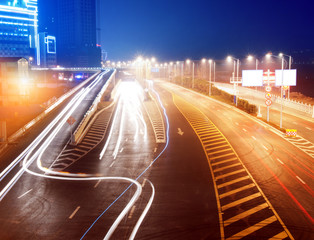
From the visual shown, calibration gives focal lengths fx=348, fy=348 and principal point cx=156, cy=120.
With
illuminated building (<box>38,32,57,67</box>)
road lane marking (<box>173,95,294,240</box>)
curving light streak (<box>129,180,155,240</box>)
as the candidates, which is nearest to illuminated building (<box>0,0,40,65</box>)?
illuminated building (<box>38,32,57,67</box>)

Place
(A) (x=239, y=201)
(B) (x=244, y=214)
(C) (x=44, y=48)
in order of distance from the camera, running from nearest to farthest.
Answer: (B) (x=244, y=214) < (A) (x=239, y=201) < (C) (x=44, y=48)

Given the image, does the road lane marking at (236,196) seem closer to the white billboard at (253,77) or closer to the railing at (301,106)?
the white billboard at (253,77)

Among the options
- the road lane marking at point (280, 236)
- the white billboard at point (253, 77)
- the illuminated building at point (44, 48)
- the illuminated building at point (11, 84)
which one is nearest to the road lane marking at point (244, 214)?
the road lane marking at point (280, 236)

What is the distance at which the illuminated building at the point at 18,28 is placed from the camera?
160 meters

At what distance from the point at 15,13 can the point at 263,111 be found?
471 feet

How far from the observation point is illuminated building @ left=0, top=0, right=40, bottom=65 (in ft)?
523

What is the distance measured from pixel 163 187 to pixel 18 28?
164 metres

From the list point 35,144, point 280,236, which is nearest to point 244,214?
point 280,236

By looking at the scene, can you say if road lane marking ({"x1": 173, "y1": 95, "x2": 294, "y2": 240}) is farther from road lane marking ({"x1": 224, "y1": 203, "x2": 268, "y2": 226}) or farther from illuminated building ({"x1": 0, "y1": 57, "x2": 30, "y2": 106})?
illuminated building ({"x1": 0, "y1": 57, "x2": 30, "y2": 106})

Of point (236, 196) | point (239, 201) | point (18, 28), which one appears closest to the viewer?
point (239, 201)

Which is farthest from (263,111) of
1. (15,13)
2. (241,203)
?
(15,13)

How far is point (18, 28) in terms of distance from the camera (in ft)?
541

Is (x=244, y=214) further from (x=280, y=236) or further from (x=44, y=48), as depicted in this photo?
(x=44, y=48)

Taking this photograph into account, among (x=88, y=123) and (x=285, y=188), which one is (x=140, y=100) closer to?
(x=88, y=123)
